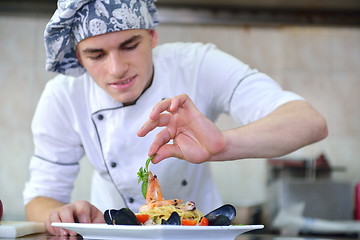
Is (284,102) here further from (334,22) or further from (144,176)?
(334,22)

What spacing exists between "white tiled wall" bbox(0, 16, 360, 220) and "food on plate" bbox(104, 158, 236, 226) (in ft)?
10.1

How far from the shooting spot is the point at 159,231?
1027 mm

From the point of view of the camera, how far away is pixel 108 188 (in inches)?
83.8

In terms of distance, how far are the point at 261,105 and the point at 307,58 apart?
2.76 m

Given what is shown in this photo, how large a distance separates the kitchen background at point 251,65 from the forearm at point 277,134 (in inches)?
106

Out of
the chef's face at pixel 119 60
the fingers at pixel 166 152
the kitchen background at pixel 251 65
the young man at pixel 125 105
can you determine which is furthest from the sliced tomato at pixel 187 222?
the kitchen background at pixel 251 65

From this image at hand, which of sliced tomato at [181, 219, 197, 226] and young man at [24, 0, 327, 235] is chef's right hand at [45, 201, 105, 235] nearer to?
young man at [24, 0, 327, 235]

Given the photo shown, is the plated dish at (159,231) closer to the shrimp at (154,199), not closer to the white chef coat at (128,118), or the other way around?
the shrimp at (154,199)

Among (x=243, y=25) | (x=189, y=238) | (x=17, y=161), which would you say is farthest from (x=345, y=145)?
(x=189, y=238)

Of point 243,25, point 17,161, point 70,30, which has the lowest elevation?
point 17,161

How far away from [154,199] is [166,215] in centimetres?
12

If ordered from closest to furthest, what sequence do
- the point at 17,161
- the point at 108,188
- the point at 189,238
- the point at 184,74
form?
the point at 189,238
the point at 184,74
the point at 108,188
the point at 17,161

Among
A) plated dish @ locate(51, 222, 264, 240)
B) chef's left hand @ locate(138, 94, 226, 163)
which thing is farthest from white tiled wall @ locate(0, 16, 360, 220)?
plated dish @ locate(51, 222, 264, 240)

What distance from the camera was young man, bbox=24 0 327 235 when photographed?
5.42ft
